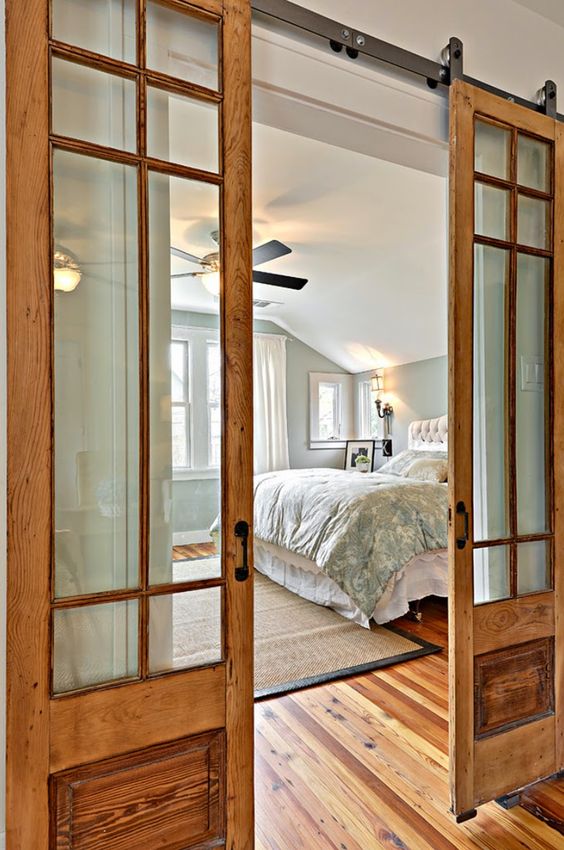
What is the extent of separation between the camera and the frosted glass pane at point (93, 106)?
1.28 m

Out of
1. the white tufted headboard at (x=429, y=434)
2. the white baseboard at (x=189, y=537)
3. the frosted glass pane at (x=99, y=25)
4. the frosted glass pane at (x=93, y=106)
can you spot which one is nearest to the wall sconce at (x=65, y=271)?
the frosted glass pane at (x=93, y=106)

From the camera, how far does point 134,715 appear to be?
4.26 ft

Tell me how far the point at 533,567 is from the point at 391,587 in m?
1.47

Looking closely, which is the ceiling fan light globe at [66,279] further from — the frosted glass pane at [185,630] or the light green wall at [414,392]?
the light green wall at [414,392]

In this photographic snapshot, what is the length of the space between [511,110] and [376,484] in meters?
2.71

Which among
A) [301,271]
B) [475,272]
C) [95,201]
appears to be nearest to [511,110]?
[475,272]

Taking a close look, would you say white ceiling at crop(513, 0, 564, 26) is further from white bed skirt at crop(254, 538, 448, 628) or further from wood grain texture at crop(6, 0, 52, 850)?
white bed skirt at crop(254, 538, 448, 628)

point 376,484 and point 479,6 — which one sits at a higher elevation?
point 479,6

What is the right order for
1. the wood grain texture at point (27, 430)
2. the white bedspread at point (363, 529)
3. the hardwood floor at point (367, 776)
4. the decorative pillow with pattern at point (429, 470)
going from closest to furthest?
the wood grain texture at point (27, 430) → the hardwood floor at point (367, 776) → the white bedspread at point (363, 529) → the decorative pillow with pattern at point (429, 470)

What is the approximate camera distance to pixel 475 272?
6.32ft

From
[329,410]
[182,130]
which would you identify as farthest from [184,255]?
[329,410]

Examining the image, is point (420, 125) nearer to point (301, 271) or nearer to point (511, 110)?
point (511, 110)

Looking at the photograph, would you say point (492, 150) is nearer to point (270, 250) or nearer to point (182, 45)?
point (182, 45)

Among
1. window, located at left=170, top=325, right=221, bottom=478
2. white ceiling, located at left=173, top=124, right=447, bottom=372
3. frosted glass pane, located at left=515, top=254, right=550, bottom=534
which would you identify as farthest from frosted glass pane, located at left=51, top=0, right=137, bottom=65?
frosted glass pane, located at left=515, top=254, right=550, bottom=534
